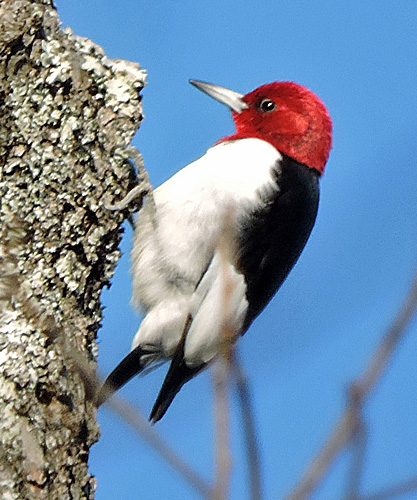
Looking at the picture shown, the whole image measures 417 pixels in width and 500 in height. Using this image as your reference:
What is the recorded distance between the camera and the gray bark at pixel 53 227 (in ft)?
6.00

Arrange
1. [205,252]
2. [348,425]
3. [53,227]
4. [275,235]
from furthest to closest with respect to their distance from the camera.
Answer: [275,235] → [205,252] → [53,227] → [348,425]

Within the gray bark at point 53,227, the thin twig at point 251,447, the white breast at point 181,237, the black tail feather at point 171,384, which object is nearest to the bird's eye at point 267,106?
the white breast at point 181,237

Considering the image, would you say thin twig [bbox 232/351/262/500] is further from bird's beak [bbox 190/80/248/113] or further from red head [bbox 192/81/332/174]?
bird's beak [bbox 190/80/248/113]

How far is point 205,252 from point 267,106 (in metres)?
1.19

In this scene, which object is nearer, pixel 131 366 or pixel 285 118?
pixel 131 366

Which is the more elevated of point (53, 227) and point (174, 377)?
point (53, 227)

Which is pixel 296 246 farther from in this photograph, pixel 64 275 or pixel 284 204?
pixel 64 275

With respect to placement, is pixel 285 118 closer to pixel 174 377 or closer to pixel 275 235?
pixel 275 235

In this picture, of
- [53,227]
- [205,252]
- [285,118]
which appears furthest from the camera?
[285,118]

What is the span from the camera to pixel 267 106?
3.66 metres

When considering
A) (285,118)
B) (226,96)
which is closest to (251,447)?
(285,118)

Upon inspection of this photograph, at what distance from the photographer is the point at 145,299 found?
284cm

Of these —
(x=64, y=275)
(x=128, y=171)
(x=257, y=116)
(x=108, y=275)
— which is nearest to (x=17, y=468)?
(x=64, y=275)

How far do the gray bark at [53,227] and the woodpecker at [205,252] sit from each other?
0.32 m
